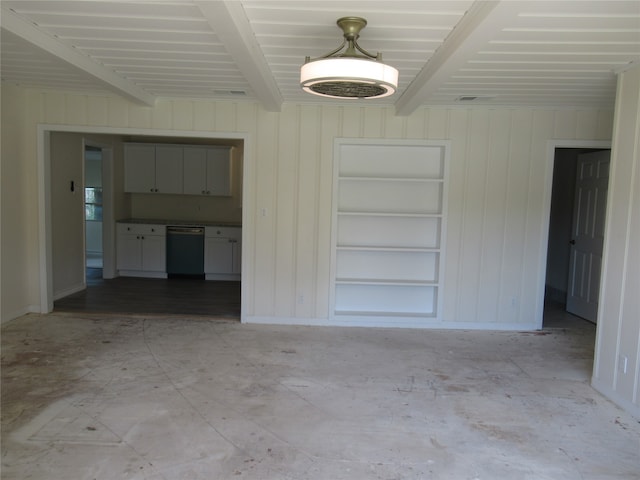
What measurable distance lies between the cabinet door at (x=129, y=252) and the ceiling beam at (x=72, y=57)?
3.20 meters

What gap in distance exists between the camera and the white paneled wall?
197 inches

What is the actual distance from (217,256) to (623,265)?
Result: 18.6 feet

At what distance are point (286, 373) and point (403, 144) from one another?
2.72 meters

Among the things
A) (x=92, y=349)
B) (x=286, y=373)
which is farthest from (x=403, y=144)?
(x=92, y=349)

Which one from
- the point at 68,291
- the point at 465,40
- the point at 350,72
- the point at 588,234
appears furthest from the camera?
the point at 68,291

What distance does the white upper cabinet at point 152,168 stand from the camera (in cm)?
755

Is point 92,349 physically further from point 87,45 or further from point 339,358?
point 87,45

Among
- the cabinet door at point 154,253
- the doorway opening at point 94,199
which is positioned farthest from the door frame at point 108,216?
the doorway opening at point 94,199

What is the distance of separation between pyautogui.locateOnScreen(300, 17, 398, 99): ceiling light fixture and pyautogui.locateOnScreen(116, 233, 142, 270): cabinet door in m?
5.59

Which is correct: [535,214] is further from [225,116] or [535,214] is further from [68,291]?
[68,291]

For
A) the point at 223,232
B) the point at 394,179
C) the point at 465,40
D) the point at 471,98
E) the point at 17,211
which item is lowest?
the point at 223,232

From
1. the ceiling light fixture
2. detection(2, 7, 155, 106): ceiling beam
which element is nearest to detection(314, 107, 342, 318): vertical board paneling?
detection(2, 7, 155, 106): ceiling beam

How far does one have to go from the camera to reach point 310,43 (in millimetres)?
3129

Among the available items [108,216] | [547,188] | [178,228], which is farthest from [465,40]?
[108,216]
